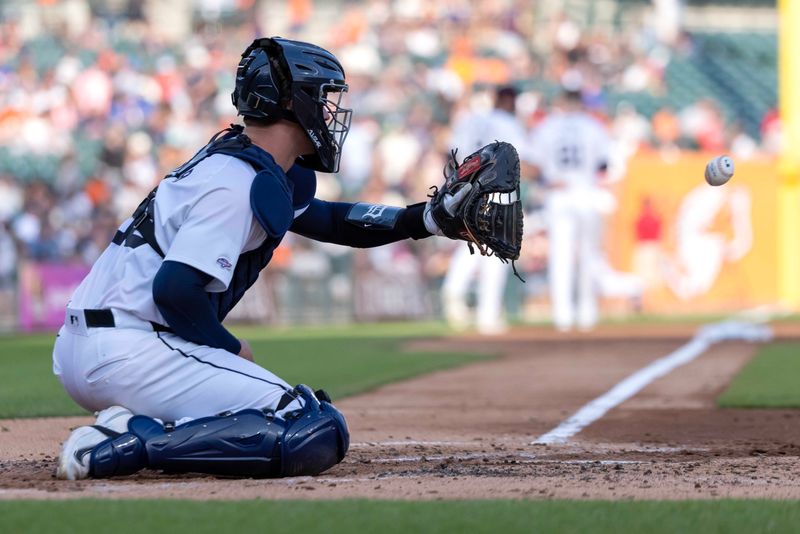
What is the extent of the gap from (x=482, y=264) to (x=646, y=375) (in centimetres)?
612

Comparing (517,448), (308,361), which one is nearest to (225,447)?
(517,448)

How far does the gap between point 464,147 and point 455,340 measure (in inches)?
87.0

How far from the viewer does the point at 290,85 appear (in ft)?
15.6

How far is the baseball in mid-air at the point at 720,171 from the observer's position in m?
5.88

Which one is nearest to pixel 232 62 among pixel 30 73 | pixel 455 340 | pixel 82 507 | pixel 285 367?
pixel 30 73

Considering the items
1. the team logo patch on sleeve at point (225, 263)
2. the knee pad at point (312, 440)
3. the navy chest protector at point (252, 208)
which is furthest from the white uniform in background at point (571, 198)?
the team logo patch on sleeve at point (225, 263)

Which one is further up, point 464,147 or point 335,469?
point 464,147

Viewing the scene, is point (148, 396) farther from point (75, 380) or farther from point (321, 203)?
point (321, 203)

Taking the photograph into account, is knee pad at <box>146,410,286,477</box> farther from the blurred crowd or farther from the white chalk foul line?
the blurred crowd

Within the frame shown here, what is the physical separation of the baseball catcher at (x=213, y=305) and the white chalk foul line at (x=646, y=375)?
160cm

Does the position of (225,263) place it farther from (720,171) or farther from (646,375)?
(646,375)

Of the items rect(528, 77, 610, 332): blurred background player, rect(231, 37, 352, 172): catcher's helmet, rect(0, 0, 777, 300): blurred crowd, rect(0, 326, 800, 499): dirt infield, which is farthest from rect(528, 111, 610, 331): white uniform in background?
rect(231, 37, 352, 172): catcher's helmet

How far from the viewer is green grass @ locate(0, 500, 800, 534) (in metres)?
3.28

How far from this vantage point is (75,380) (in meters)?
4.60
